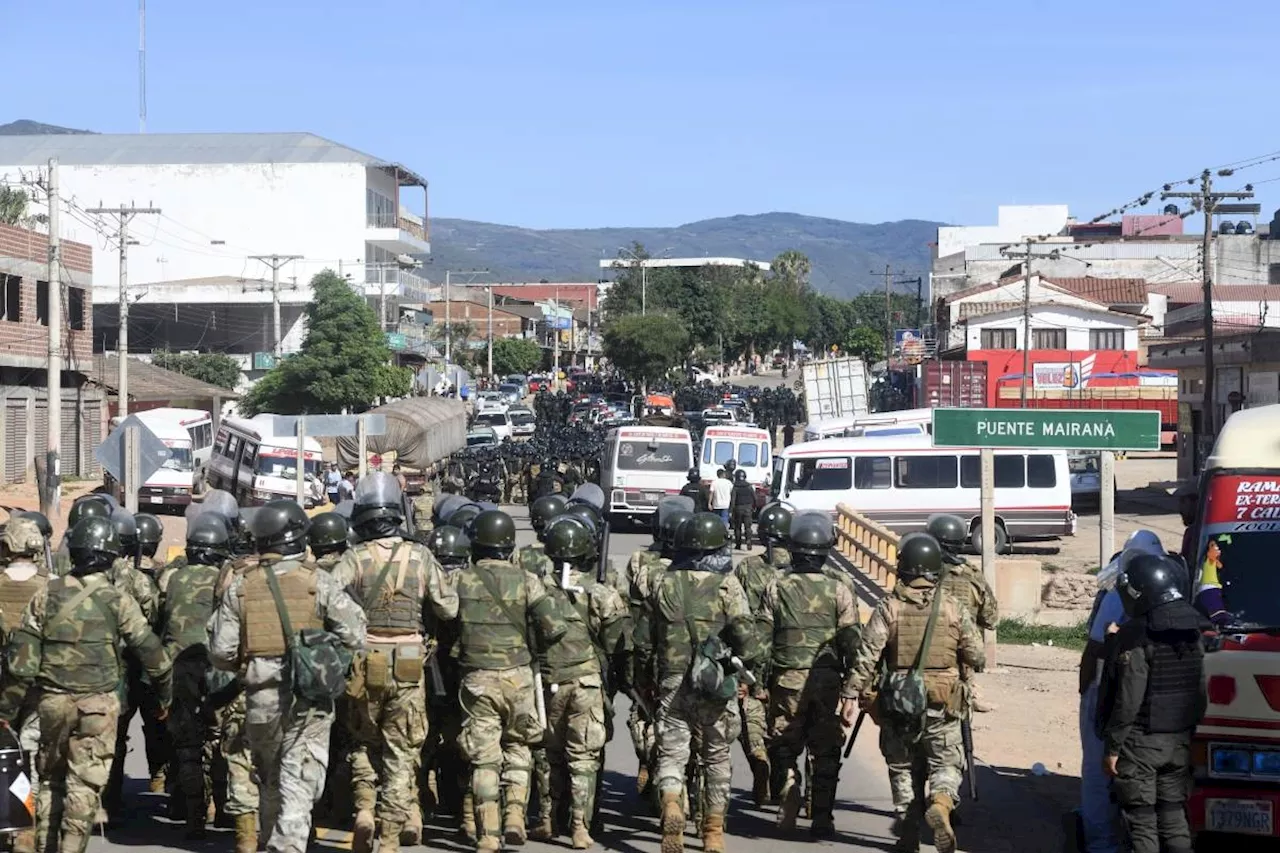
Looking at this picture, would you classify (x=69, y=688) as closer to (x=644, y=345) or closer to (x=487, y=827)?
(x=487, y=827)

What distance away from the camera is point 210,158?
79500mm

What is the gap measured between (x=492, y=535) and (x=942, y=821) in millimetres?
2861

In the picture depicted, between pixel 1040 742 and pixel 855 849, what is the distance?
13.7 ft

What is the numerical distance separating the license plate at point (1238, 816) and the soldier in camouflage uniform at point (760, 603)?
2.46m

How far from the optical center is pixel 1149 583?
768 cm

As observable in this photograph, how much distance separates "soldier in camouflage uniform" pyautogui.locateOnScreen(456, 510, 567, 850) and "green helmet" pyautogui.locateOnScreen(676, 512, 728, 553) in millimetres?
823

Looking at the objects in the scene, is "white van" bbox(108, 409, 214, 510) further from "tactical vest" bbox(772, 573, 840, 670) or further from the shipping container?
"tactical vest" bbox(772, 573, 840, 670)

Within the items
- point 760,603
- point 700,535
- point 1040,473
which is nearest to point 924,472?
point 1040,473

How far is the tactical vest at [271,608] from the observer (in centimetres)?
812

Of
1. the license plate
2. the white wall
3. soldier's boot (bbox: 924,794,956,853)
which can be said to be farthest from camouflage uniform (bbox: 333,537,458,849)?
the white wall

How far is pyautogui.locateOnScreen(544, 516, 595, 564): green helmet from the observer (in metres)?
9.17

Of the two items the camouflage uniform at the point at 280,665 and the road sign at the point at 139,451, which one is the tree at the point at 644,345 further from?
the camouflage uniform at the point at 280,665

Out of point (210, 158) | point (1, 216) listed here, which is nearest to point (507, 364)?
point (210, 158)

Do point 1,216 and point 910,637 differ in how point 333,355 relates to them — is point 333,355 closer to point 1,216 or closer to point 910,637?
point 1,216
